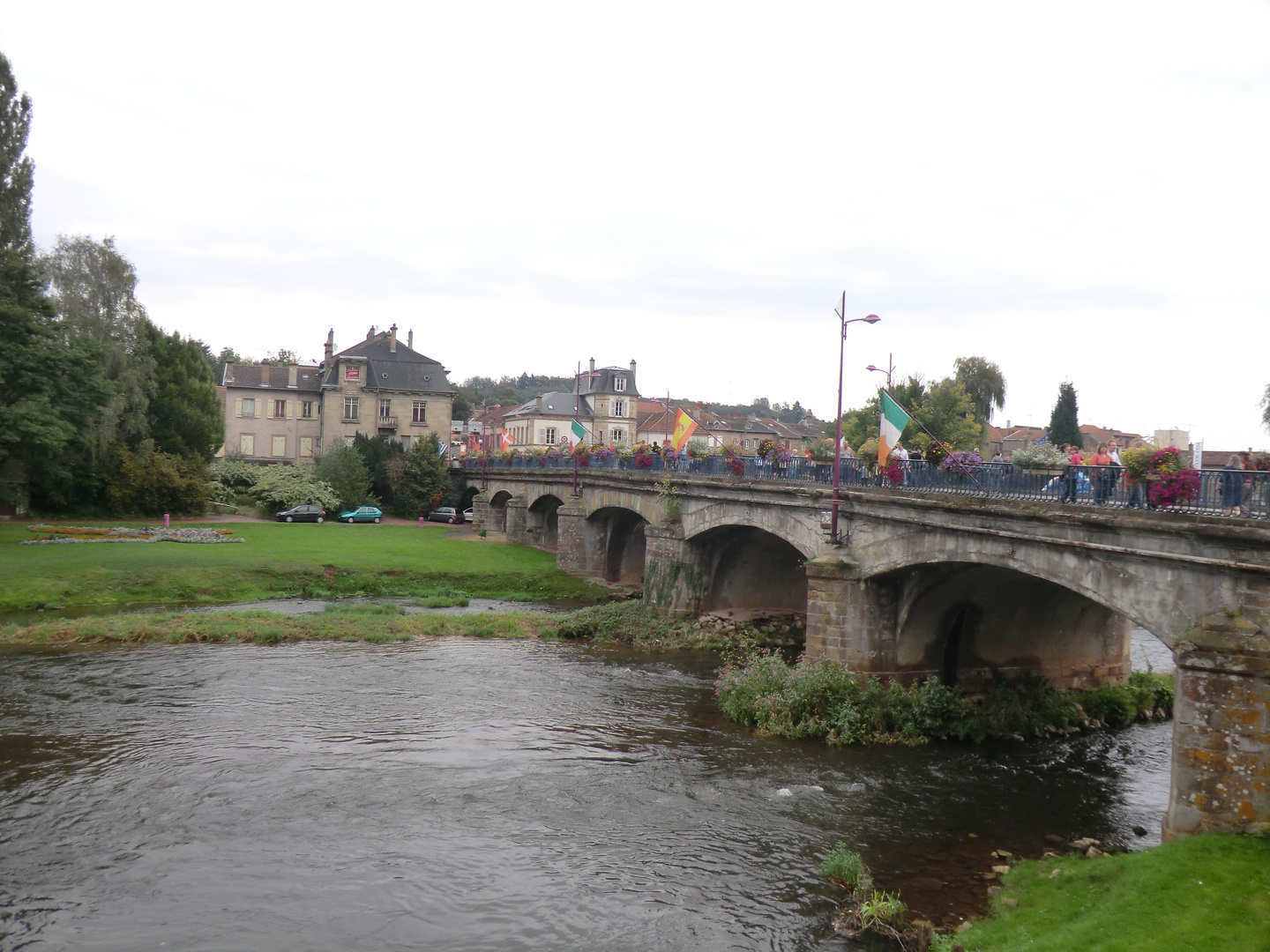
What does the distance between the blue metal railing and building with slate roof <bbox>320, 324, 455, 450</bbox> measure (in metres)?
54.2

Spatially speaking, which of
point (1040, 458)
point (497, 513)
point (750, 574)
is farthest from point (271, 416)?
point (1040, 458)

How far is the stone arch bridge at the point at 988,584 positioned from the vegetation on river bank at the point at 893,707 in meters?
0.82

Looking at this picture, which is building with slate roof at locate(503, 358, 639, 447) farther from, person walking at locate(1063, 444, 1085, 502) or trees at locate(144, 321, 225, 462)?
person walking at locate(1063, 444, 1085, 502)

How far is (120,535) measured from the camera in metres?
46.8

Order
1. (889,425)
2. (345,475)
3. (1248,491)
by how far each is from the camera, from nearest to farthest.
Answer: (1248,491) → (889,425) → (345,475)

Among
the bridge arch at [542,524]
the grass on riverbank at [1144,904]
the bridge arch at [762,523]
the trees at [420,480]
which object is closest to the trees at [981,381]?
the bridge arch at [542,524]

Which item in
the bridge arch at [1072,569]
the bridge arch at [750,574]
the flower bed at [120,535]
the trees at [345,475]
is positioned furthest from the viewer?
the trees at [345,475]

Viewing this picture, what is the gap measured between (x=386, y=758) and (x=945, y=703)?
486 inches

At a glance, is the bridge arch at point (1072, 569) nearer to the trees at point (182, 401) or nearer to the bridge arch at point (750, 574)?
the bridge arch at point (750, 574)

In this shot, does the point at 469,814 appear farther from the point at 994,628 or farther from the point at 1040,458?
the point at 994,628

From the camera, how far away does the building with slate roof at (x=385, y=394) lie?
265ft

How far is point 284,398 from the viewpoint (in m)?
82.4

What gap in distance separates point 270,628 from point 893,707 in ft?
64.8

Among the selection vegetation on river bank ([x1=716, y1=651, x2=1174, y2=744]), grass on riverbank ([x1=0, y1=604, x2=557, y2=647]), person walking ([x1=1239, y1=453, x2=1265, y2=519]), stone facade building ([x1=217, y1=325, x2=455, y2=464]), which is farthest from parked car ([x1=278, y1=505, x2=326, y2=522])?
person walking ([x1=1239, y1=453, x2=1265, y2=519])
